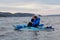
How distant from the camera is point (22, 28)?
37.2m

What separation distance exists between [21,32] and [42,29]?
11.0ft

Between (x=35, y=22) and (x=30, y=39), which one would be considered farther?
(x=35, y=22)

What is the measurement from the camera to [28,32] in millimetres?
36281

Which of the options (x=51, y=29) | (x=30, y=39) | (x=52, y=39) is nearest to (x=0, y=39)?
(x=30, y=39)

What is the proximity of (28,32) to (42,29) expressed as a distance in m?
2.38

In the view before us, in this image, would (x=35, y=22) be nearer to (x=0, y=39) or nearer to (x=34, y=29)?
(x=34, y=29)

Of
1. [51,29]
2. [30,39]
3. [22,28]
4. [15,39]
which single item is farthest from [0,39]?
[51,29]

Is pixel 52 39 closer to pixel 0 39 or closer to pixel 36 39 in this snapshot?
pixel 36 39

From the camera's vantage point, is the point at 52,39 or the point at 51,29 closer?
the point at 52,39

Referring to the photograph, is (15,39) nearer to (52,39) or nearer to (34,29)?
(52,39)

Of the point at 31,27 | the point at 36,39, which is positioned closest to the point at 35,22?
the point at 31,27

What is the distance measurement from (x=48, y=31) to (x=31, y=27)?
3.30 meters

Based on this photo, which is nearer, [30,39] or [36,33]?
[30,39]

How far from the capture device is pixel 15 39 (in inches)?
1139
